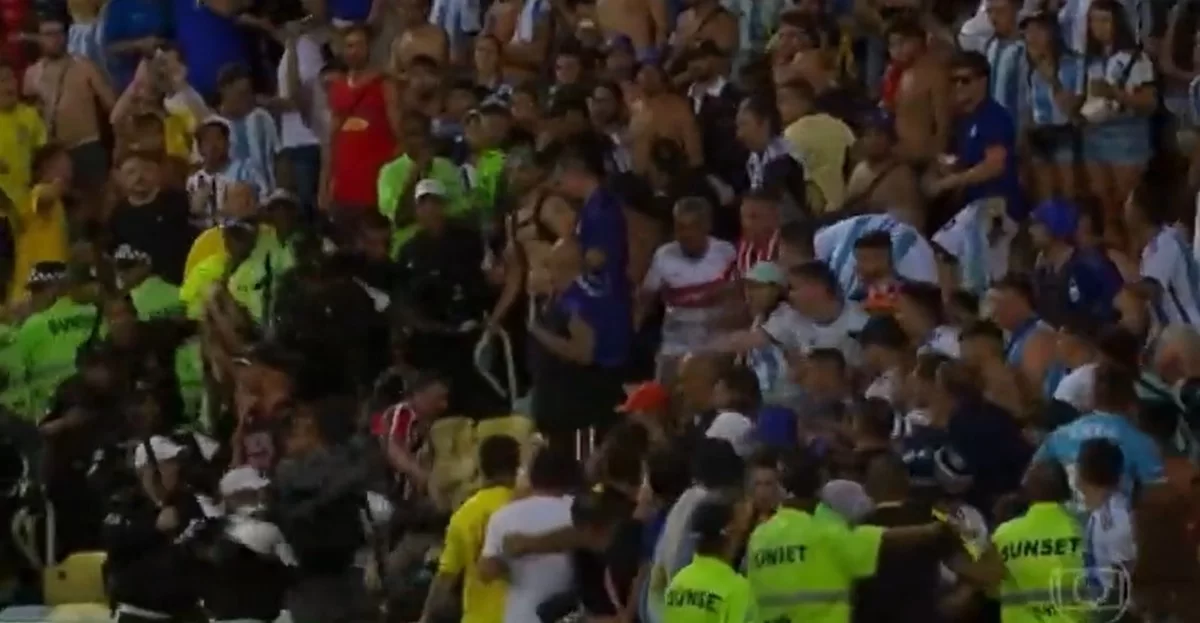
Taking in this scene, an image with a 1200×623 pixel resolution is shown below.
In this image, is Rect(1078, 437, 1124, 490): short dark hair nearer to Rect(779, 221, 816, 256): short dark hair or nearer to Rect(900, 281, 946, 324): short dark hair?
Rect(900, 281, 946, 324): short dark hair

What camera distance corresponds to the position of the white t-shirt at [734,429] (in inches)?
491

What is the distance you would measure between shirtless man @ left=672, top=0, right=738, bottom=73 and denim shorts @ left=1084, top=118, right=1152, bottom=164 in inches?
84.8

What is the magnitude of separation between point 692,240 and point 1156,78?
2863 mm

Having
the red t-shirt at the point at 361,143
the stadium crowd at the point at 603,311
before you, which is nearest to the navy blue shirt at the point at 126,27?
the stadium crowd at the point at 603,311

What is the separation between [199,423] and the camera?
51.6 ft

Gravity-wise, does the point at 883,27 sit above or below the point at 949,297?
above

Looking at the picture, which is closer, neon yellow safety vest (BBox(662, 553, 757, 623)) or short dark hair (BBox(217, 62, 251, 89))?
neon yellow safety vest (BBox(662, 553, 757, 623))

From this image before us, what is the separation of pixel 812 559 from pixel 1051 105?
568 centimetres

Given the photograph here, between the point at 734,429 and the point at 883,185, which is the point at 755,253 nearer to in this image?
the point at 883,185

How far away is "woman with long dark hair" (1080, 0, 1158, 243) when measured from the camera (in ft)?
52.3

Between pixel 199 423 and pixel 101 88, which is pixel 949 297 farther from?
pixel 101 88

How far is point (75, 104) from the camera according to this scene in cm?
1848

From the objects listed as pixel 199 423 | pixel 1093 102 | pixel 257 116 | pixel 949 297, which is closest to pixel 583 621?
pixel 949 297

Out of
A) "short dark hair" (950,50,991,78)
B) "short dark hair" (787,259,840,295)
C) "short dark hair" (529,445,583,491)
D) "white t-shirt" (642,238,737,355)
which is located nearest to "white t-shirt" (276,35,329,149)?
"white t-shirt" (642,238,737,355)
